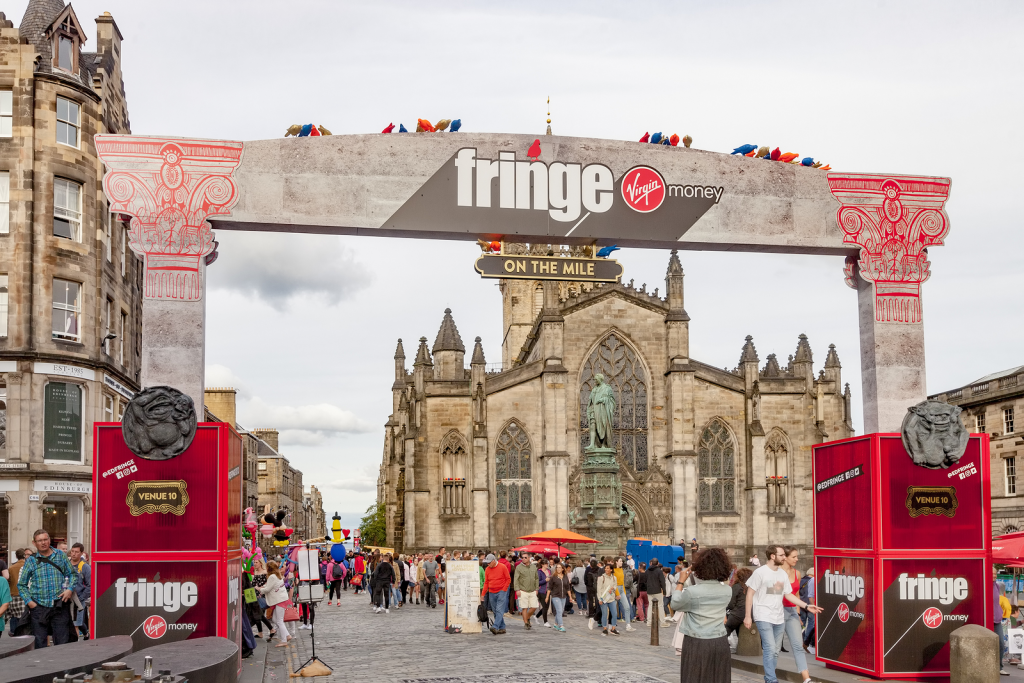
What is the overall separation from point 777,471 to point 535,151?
38.0 metres

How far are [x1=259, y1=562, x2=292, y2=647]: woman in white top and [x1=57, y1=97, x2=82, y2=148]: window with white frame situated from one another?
13.9m

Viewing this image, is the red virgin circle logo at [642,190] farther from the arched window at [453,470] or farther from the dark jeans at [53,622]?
the arched window at [453,470]

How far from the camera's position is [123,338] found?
1175 inches

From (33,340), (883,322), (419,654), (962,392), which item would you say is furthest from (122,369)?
(962,392)

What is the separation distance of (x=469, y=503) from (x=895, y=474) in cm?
3546

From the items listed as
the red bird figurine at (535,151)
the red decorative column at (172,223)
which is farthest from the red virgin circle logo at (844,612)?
the red decorative column at (172,223)

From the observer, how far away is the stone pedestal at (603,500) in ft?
103

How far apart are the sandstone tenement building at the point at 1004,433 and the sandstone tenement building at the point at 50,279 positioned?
124 ft

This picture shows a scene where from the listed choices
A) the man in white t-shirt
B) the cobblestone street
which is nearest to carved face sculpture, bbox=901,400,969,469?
the man in white t-shirt

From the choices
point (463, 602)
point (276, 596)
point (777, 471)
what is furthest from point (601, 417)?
point (777, 471)

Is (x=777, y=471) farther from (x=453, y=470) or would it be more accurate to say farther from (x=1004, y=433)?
(x=453, y=470)

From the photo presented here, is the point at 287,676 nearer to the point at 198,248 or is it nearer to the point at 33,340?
the point at 198,248

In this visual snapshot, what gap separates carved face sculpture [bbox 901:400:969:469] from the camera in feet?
39.0

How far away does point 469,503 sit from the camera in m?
46.4
